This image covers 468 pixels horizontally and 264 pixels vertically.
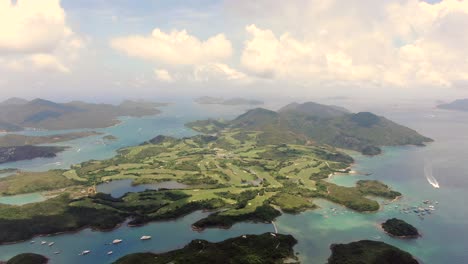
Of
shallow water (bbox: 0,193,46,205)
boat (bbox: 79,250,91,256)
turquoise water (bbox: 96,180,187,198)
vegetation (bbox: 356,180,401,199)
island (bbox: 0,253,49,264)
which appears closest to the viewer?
island (bbox: 0,253,49,264)

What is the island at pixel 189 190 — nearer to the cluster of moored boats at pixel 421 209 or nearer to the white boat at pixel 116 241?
the white boat at pixel 116 241

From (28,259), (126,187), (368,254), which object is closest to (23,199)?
(126,187)

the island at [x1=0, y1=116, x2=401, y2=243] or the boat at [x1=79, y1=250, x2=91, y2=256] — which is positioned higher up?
the island at [x1=0, y1=116, x2=401, y2=243]

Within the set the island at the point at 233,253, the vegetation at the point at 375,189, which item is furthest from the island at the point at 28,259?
the vegetation at the point at 375,189

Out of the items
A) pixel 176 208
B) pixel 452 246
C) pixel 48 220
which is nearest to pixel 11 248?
pixel 48 220

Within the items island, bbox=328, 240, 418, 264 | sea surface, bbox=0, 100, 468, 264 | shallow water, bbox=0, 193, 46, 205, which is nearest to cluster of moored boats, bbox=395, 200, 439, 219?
sea surface, bbox=0, 100, 468, 264

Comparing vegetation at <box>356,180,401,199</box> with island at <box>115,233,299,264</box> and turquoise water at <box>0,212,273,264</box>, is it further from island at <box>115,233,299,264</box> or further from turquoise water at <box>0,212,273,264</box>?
island at <box>115,233,299,264</box>

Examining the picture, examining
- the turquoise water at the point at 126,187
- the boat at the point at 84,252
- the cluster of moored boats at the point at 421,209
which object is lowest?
the boat at the point at 84,252
